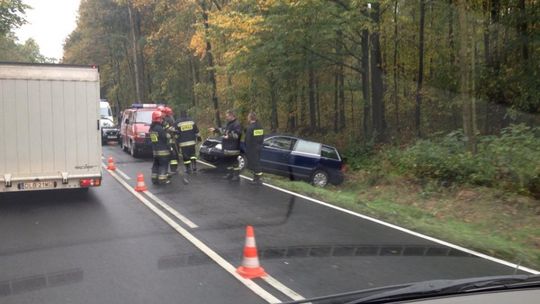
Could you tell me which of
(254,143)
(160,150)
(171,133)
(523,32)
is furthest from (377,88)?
(160,150)

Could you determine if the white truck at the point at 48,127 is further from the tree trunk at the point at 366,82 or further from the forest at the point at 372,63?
the tree trunk at the point at 366,82

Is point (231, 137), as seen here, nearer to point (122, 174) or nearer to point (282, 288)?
point (122, 174)

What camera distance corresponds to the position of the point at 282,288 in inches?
229

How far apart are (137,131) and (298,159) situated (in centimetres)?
695

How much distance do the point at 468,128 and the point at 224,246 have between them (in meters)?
9.43

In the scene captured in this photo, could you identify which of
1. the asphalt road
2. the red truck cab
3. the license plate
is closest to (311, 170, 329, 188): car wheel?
the asphalt road

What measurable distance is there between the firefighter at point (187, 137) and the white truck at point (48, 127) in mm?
3618

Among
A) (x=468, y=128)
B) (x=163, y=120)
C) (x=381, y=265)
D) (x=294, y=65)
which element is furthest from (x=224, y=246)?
(x=294, y=65)

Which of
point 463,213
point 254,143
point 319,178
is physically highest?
point 254,143

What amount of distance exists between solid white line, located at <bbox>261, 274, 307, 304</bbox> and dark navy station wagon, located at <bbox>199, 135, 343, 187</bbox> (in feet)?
34.0

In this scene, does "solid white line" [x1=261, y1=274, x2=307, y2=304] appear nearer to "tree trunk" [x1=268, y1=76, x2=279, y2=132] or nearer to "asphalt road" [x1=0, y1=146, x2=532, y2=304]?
"asphalt road" [x1=0, y1=146, x2=532, y2=304]

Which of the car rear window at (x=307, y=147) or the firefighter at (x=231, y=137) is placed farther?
the car rear window at (x=307, y=147)

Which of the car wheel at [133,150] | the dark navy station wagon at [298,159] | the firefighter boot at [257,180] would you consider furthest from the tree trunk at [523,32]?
the car wheel at [133,150]

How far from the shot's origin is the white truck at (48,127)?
10.2m
